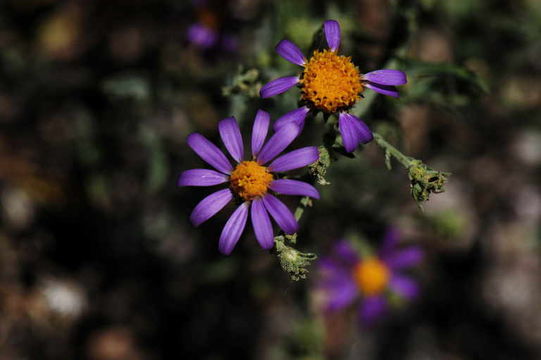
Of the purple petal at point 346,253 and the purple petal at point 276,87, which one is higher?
the purple petal at point 346,253

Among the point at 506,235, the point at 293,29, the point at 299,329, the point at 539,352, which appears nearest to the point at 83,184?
the point at 299,329

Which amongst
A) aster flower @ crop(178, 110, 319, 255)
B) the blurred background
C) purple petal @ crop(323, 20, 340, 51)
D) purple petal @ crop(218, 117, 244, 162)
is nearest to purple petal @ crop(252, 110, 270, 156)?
aster flower @ crop(178, 110, 319, 255)

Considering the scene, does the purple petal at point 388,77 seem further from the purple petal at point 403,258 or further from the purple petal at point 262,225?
the purple petal at point 403,258

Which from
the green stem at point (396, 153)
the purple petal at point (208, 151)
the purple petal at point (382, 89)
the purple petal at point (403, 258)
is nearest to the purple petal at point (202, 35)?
the purple petal at point (208, 151)

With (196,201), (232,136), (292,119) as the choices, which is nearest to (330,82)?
(292,119)

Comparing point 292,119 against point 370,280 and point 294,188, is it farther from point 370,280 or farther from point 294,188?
point 370,280
